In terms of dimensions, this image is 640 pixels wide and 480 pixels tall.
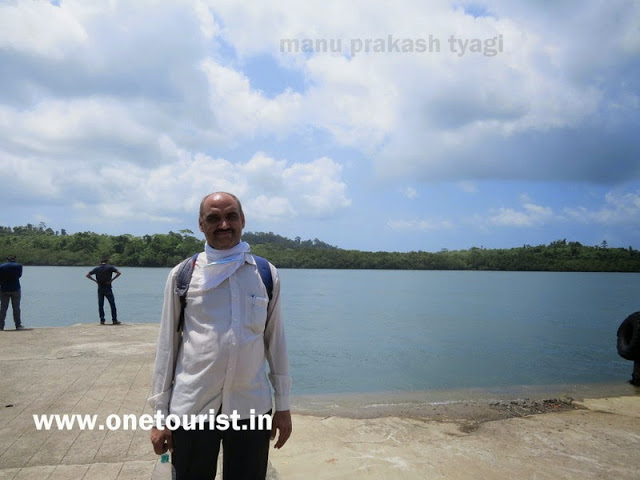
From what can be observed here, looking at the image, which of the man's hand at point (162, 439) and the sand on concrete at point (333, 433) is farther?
the sand on concrete at point (333, 433)

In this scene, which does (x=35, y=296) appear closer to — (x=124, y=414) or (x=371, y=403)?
(x=371, y=403)

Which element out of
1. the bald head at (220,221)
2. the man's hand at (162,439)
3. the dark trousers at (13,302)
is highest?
the bald head at (220,221)

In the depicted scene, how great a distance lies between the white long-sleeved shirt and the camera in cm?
215

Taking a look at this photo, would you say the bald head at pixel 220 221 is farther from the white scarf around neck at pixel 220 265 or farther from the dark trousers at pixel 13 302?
the dark trousers at pixel 13 302

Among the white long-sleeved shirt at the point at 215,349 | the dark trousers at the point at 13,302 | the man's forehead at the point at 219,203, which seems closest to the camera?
the white long-sleeved shirt at the point at 215,349

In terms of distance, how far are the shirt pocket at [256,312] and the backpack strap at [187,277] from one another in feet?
0.28

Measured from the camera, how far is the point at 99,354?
7926mm

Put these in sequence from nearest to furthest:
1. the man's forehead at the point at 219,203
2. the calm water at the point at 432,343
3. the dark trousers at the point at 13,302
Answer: the man's forehead at the point at 219,203, the dark trousers at the point at 13,302, the calm water at the point at 432,343

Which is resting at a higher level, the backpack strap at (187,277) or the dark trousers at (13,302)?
the backpack strap at (187,277)

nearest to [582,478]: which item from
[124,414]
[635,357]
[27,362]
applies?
[124,414]

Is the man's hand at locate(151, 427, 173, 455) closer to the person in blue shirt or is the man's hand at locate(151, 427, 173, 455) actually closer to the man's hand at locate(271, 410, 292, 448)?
the man's hand at locate(271, 410, 292, 448)

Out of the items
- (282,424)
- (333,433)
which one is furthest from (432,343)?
(282,424)

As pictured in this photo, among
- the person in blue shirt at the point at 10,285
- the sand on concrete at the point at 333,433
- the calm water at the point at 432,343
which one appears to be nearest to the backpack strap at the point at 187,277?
the sand on concrete at the point at 333,433

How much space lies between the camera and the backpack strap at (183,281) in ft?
7.20
